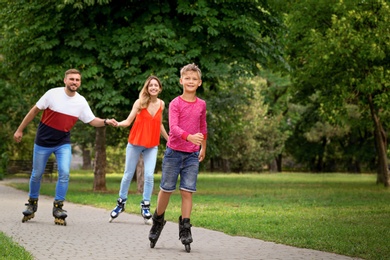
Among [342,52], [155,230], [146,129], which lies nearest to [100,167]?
[342,52]

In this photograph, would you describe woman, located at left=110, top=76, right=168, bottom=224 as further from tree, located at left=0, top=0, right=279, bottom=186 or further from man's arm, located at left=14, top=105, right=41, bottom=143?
tree, located at left=0, top=0, right=279, bottom=186

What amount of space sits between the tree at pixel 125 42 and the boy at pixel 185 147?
11647 millimetres

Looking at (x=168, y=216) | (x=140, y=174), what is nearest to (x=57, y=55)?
(x=140, y=174)

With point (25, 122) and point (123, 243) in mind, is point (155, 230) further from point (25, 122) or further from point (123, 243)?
point (25, 122)

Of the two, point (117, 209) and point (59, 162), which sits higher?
point (59, 162)

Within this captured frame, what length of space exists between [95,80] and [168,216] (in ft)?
29.0

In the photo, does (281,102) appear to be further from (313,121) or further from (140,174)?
(140,174)

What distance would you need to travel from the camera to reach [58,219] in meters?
11.8

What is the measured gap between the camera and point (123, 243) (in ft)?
31.0

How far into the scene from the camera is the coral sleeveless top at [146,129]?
40.1 feet

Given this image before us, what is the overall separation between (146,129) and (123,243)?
10.4 ft

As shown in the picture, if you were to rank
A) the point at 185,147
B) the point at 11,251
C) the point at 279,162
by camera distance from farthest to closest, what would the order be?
the point at 279,162 → the point at 185,147 → the point at 11,251

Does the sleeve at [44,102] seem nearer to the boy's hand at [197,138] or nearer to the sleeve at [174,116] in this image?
the sleeve at [174,116]

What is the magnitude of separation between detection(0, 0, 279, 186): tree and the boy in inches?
459
